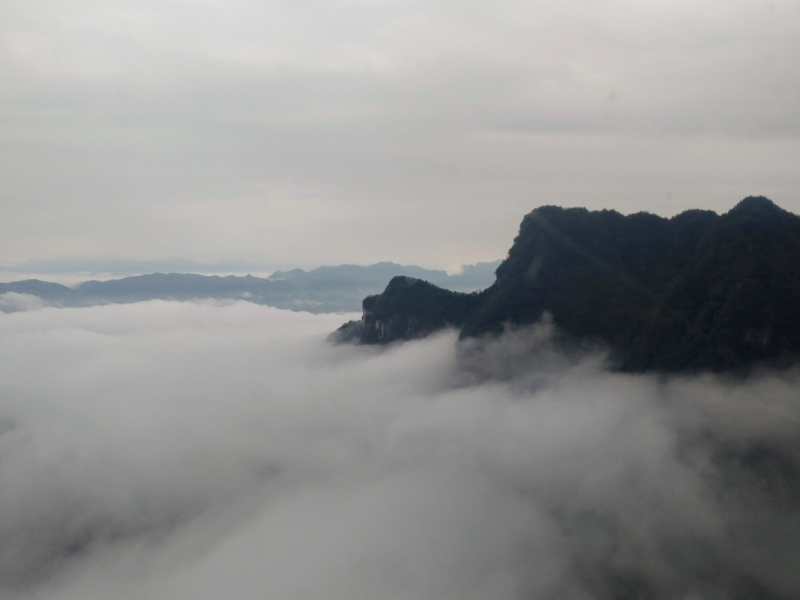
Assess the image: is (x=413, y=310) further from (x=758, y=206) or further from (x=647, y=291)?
(x=758, y=206)

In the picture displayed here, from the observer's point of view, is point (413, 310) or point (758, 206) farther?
point (413, 310)

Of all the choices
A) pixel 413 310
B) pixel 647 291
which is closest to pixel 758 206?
pixel 647 291

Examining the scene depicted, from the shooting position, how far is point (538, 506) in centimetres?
5984

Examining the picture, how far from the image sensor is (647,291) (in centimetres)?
8306

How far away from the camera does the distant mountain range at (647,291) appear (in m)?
65.5

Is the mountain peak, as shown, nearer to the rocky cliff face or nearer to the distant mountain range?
the distant mountain range

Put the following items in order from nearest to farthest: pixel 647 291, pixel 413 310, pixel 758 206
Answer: pixel 758 206
pixel 647 291
pixel 413 310

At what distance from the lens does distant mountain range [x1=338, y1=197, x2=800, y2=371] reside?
2579 inches

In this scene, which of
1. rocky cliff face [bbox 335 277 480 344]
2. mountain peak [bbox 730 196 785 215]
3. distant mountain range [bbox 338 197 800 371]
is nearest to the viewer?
distant mountain range [bbox 338 197 800 371]

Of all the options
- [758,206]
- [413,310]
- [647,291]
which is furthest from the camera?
[413,310]

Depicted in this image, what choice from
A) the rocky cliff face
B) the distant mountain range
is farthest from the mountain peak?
the rocky cliff face

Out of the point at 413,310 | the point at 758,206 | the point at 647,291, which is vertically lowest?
the point at 413,310

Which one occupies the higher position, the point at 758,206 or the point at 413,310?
the point at 758,206

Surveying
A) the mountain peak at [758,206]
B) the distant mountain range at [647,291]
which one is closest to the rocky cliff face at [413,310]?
the distant mountain range at [647,291]
